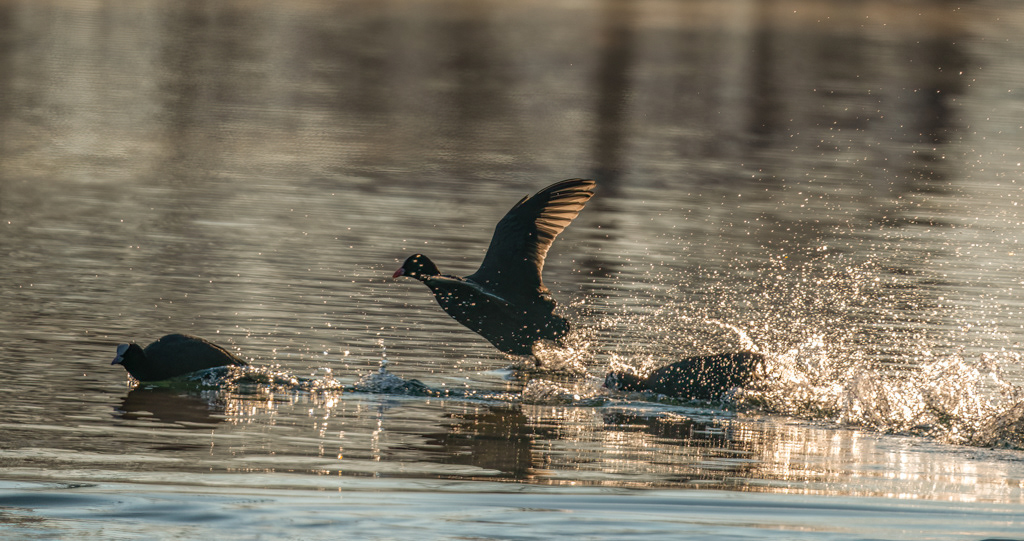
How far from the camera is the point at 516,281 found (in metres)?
10.6

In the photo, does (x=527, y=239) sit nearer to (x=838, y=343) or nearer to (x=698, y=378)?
(x=698, y=378)

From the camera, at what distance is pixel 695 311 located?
11602 mm

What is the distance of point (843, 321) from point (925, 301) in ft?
4.07

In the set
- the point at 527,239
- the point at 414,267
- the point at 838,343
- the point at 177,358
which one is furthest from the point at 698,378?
the point at 177,358

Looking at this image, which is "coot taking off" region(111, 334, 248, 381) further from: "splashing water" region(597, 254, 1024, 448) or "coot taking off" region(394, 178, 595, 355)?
"splashing water" region(597, 254, 1024, 448)

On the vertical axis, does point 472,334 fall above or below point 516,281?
below

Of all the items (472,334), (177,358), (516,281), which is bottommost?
(177,358)

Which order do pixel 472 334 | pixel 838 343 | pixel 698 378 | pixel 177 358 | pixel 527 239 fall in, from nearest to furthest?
pixel 177 358 < pixel 698 378 < pixel 838 343 < pixel 527 239 < pixel 472 334

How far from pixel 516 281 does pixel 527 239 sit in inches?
14.0

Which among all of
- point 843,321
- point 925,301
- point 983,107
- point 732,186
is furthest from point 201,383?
point 983,107

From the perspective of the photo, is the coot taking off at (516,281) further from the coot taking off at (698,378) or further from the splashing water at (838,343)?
the coot taking off at (698,378)

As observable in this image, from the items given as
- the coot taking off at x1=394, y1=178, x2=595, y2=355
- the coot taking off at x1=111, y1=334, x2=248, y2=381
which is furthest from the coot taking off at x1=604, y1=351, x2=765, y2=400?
the coot taking off at x1=111, y1=334, x2=248, y2=381

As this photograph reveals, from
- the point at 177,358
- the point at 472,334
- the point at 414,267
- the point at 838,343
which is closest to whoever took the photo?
the point at 177,358

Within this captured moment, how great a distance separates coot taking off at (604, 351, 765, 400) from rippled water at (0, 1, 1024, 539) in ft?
0.42
